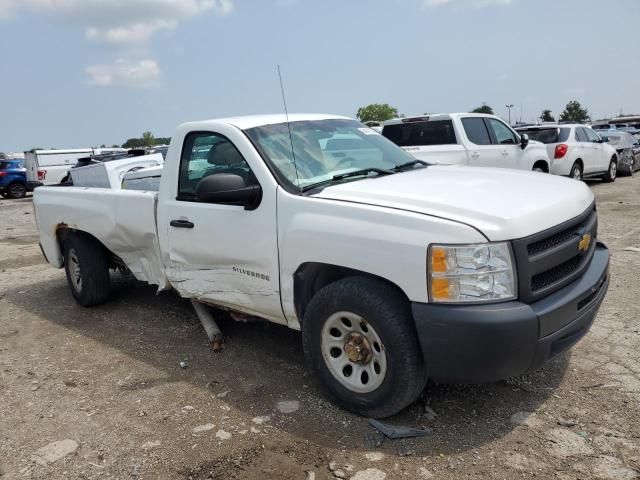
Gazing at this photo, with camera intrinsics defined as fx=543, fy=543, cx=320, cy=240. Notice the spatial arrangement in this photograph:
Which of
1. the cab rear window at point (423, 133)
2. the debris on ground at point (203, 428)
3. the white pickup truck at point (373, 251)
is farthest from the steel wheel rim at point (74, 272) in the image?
the cab rear window at point (423, 133)

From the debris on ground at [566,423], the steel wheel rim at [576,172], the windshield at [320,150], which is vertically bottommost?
the debris on ground at [566,423]

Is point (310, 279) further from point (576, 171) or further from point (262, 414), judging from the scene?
point (576, 171)

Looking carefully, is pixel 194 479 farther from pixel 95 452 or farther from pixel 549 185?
pixel 549 185

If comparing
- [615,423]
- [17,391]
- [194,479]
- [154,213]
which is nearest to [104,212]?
[154,213]

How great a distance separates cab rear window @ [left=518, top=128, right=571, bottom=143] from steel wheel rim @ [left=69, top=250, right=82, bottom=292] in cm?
1151

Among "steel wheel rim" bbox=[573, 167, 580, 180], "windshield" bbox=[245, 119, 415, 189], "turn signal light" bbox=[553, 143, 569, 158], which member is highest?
"windshield" bbox=[245, 119, 415, 189]

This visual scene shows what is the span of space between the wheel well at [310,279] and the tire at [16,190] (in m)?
23.9

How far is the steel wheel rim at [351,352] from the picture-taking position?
3.10 metres

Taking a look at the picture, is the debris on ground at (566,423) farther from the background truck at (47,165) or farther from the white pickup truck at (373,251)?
the background truck at (47,165)

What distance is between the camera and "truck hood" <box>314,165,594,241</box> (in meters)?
2.79

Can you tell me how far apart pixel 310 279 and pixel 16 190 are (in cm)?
2417

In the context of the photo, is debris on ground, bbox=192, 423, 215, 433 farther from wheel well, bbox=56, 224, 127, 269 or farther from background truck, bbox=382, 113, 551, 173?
background truck, bbox=382, 113, 551, 173

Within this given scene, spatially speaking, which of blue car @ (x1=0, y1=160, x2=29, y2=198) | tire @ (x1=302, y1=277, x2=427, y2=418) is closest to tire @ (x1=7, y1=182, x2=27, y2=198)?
blue car @ (x1=0, y1=160, x2=29, y2=198)

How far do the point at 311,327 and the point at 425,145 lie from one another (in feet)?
24.9
